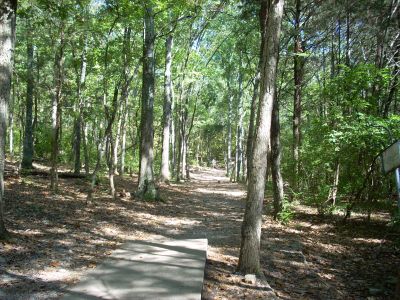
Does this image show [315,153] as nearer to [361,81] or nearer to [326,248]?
[361,81]

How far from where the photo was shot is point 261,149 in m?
5.98

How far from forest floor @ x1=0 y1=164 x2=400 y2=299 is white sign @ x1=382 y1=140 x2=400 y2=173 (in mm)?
2254

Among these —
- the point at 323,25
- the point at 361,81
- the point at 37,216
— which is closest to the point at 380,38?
the point at 323,25

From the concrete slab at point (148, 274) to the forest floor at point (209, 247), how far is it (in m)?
0.27

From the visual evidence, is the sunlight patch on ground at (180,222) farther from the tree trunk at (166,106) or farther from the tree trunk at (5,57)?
the tree trunk at (166,106)

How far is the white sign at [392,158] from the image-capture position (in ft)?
15.9

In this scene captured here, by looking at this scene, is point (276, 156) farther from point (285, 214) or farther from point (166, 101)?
point (166, 101)

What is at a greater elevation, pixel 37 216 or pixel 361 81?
pixel 361 81

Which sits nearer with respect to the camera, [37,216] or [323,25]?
[37,216]

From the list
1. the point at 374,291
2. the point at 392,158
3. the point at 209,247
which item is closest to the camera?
the point at 392,158

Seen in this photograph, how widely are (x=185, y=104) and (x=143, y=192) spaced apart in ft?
43.5

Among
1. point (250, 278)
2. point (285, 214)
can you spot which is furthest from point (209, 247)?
point (285, 214)

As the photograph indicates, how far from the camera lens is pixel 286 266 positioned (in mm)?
7086

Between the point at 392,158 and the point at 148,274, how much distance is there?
151 inches
